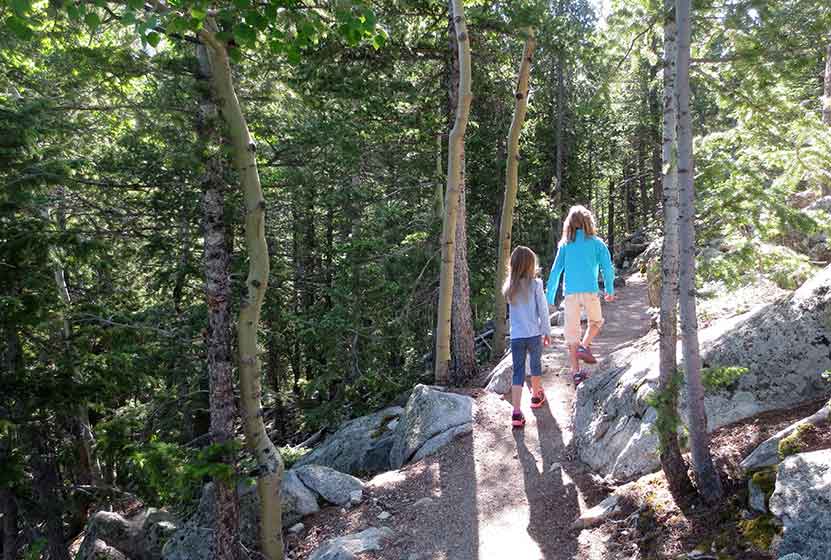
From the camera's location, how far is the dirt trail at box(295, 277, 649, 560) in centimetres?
537

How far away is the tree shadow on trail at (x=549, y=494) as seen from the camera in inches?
200

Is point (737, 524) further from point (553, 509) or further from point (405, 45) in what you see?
point (405, 45)

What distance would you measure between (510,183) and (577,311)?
4.74m

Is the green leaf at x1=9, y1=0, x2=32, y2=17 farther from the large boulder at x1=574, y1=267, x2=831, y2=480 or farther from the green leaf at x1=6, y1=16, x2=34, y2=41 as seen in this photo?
the large boulder at x1=574, y1=267, x2=831, y2=480

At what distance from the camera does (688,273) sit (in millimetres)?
4148

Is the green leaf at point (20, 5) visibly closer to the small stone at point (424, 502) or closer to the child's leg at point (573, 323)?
the small stone at point (424, 502)

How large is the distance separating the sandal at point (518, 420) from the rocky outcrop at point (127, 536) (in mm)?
5589

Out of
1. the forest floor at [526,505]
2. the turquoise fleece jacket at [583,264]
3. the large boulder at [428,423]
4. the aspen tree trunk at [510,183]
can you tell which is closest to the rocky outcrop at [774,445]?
the forest floor at [526,505]

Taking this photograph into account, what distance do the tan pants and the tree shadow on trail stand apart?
1.19 m

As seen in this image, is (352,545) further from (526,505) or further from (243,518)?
(243,518)

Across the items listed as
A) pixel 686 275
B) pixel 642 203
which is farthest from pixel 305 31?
pixel 642 203

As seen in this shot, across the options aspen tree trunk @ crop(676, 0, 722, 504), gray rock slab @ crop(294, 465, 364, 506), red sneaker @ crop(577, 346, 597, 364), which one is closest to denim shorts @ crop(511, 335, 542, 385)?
red sneaker @ crop(577, 346, 597, 364)

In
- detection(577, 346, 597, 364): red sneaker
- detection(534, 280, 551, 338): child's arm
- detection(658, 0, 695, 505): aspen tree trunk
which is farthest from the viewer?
detection(577, 346, 597, 364): red sneaker

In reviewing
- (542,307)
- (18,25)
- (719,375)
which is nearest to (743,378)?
(719,375)
